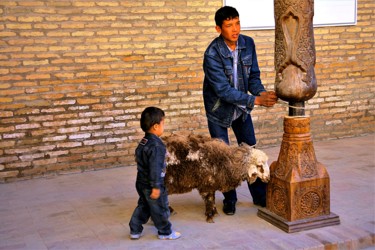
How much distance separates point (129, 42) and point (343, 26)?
4.02 meters

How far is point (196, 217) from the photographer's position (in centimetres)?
568

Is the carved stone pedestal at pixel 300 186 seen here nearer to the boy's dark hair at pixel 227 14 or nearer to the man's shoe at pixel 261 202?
the man's shoe at pixel 261 202

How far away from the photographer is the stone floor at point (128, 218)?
4953 millimetres

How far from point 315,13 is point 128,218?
5.48m

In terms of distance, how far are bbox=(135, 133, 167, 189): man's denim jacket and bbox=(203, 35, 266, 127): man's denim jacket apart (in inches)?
39.0

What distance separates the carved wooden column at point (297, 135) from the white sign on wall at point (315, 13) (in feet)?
11.8

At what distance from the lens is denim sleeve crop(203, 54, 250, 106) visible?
209 inches

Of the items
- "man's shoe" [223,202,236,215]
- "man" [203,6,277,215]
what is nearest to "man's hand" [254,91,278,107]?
"man" [203,6,277,215]

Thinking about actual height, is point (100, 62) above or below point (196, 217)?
above

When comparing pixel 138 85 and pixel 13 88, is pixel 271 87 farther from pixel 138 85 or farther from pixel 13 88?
pixel 13 88

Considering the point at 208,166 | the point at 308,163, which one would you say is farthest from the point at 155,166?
the point at 308,163

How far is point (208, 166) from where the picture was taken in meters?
5.38

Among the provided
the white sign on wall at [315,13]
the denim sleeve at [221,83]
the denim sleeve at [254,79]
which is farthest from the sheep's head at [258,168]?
the white sign on wall at [315,13]

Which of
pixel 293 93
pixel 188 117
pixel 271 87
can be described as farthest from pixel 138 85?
pixel 293 93
